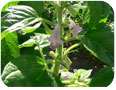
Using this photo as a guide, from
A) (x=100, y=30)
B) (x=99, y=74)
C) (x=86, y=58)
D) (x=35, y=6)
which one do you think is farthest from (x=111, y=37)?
(x=86, y=58)

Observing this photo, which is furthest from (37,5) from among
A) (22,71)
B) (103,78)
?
(103,78)

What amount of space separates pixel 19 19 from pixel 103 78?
40 cm

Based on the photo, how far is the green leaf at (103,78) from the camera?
770 millimetres

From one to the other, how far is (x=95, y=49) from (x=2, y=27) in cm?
31

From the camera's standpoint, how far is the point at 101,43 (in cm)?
67

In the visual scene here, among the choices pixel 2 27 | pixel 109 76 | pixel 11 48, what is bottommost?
pixel 109 76

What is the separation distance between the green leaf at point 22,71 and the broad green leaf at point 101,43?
0.21 m

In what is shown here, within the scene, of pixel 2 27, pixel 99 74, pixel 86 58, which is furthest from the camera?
pixel 86 58

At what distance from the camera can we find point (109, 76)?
30.9 inches

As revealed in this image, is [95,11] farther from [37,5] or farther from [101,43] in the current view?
[37,5]

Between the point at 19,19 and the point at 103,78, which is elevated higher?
the point at 19,19

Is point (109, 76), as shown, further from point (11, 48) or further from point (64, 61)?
point (11, 48)

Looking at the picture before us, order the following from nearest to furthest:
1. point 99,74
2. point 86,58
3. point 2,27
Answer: point 2,27 → point 99,74 → point 86,58

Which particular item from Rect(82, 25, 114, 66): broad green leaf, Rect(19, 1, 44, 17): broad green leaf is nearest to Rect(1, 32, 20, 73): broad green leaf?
Rect(19, 1, 44, 17): broad green leaf
